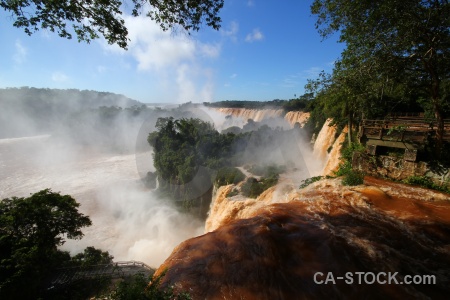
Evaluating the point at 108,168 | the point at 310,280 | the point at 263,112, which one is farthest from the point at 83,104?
the point at 310,280

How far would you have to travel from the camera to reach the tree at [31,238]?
9.93 m

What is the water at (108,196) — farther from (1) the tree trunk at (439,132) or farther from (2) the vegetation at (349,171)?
(1) the tree trunk at (439,132)

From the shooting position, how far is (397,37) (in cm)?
713

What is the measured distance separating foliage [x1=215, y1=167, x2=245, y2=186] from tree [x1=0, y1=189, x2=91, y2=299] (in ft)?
50.7

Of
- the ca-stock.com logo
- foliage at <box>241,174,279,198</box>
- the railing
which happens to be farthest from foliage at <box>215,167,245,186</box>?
the railing

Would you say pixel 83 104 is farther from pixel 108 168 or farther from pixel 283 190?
pixel 283 190

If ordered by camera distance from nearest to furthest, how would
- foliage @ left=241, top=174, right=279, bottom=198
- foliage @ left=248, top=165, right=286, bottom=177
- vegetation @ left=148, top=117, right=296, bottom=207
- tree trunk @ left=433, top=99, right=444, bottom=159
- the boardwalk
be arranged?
tree trunk @ left=433, top=99, right=444, bottom=159 < the boardwalk < foliage @ left=241, top=174, right=279, bottom=198 < foliage @ left=248, top=165, right=286, bottom=177 < vegetation @ left=148, top=117, right=296, bottom=207

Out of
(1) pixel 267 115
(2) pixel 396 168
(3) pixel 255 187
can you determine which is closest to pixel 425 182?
(2) pixel 396 168

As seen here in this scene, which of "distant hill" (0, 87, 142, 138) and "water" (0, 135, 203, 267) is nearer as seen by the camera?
"water" (0, 135, 203, 267)

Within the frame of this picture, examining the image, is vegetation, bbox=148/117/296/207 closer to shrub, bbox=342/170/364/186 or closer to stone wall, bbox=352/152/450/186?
stone wall, bbox=352/152/450/186

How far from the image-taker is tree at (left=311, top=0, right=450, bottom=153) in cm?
675

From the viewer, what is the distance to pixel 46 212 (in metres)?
12.5

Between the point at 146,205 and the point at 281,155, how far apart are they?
22.3 m

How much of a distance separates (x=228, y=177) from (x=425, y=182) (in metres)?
19.3
